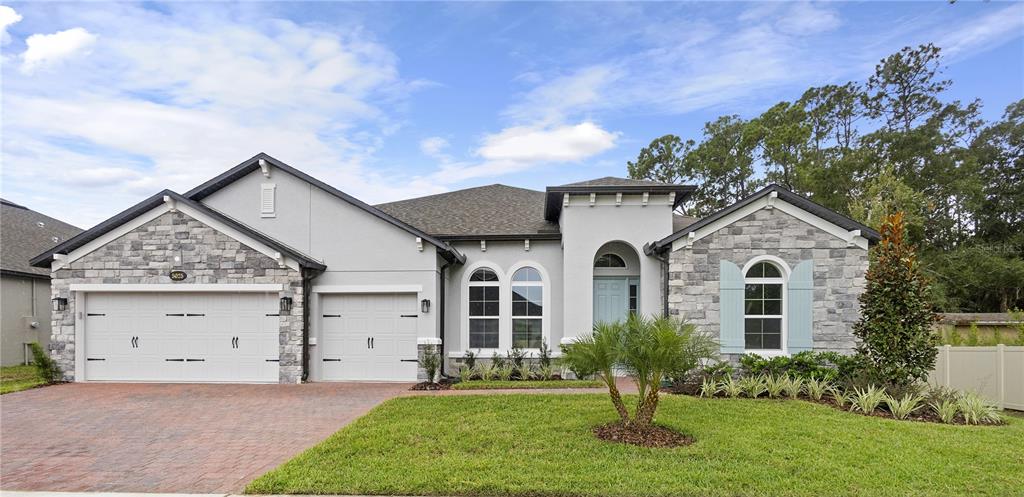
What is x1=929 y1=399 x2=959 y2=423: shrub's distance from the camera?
25.4ft

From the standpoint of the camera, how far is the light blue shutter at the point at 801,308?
414 inches

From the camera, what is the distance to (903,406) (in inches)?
309

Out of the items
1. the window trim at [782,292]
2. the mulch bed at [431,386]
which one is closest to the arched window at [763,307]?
the window trim at [782,292]

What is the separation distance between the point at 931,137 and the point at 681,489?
30080mm

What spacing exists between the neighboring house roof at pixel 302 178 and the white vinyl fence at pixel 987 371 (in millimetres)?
10855

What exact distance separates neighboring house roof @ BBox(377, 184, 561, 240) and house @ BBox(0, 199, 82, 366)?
35.4ft

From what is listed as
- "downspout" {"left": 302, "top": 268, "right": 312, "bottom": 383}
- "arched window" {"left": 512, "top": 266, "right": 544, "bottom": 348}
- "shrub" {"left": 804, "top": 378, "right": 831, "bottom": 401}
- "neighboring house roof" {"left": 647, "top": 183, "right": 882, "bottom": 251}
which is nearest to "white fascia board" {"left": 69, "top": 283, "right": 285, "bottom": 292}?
"downspout" {"left": 302, "top": 268, "right": 312, "bottom": 383}

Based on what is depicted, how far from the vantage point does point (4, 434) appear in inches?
279

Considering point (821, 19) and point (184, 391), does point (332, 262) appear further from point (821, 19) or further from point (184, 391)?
point (821, 19)

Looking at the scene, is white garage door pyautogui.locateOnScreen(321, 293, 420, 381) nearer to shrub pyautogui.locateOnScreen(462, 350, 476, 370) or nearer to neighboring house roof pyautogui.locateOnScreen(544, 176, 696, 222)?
shrub pyautogui.locateOnScreen(462, 350, 476, 370)

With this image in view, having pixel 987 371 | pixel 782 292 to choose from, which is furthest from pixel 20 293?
pixel 987 371

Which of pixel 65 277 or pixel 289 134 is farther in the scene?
pixel 289 134

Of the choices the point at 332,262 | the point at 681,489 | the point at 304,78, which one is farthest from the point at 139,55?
the point at 681,489

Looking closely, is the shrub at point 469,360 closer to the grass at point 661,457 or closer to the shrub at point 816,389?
the grass at point 661,457
